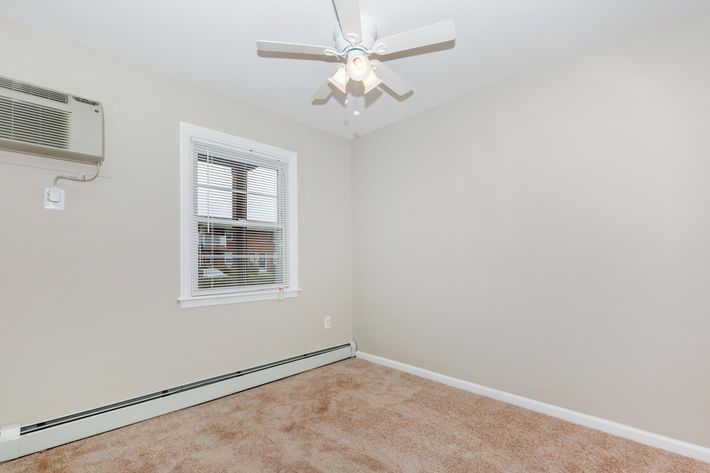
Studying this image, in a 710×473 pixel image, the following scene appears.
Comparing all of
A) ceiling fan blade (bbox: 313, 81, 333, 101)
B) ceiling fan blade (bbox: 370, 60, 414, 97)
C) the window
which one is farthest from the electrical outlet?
ceiling fan blade (bbox: 370, 60, 414, 97)

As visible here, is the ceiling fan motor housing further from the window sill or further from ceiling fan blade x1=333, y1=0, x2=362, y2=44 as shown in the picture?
the window sill

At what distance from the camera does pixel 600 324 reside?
221cm

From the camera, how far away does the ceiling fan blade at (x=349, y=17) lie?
1504mm

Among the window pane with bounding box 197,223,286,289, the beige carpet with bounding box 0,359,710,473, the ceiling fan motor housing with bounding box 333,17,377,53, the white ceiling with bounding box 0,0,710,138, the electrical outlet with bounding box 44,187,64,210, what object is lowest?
the beige carpet with bounding box 0,359,710,473

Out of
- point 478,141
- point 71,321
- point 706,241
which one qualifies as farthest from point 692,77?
point 71,321

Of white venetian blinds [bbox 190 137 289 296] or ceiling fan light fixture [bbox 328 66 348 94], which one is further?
white venetian blinds [bbox 190 137 289 296]

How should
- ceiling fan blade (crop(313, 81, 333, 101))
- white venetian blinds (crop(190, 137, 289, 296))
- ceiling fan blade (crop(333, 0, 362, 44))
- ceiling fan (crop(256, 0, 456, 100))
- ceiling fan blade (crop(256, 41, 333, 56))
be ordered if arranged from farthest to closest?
white venetian blinds (crop(190, 137, 289, 296))
ceiling fan blade (crop(313, 81, 333, 101))
ceiling fan blade (crop(256, 41, 333, 56))
ceiling fan (crop(256, 0, 456, 100))
ceiling fan blade (crop(333, 0, 362, 44))

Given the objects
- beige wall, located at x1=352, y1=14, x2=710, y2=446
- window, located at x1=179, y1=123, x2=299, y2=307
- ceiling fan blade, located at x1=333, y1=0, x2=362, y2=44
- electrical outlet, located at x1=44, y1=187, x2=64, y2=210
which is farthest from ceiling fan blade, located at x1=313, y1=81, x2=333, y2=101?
electrical outlet, located at x1=44, y1=187, x2=64, y2=210

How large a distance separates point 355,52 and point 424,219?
1.71m

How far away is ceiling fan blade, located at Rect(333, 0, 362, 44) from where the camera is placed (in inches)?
59.2

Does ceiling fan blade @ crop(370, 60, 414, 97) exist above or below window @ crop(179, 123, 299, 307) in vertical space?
above

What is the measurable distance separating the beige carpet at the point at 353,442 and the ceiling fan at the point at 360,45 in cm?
215

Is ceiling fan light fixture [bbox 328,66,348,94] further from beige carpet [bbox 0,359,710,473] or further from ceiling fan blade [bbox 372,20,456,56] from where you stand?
beige carpet [bbox 0,359,710,473]

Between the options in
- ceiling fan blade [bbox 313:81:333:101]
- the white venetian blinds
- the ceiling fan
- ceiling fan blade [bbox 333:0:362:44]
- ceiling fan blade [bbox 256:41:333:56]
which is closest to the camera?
ceiling fan blade [bbox 333:0:362:44]
